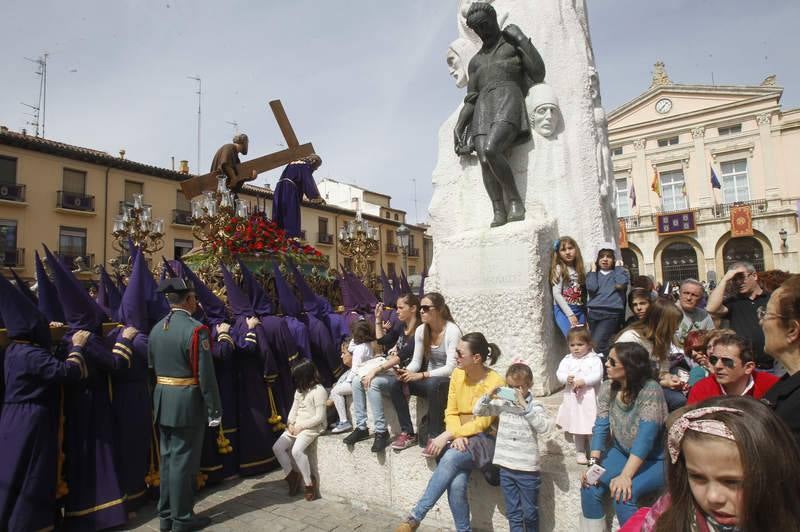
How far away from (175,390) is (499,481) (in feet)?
9.02

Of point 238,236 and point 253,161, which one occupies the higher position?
point 253,161

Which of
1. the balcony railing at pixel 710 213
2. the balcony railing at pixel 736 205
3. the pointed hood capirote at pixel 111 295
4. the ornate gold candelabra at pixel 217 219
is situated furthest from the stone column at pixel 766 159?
the pointed hood capirote at pixel 111 295

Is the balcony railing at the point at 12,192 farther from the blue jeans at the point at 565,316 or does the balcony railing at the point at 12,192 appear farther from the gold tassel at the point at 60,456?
the blue jeans at the point at 565,316

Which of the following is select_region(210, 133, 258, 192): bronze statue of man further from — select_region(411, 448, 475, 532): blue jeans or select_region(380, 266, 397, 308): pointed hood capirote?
select_region(411, 448, 475, 532): blue jeans

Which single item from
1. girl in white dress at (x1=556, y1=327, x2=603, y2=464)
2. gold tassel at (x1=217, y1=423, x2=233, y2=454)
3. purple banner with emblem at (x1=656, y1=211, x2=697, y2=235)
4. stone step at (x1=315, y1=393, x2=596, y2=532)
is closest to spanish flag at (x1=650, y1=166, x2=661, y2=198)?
purple banner with emblem at (x1=656, y1=211, x2=697, y2=235)

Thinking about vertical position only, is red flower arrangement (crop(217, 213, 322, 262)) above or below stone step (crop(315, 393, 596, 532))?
above

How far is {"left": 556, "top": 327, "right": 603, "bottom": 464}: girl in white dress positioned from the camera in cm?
332

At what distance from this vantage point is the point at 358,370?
15.0ft

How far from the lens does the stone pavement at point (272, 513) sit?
3.82m

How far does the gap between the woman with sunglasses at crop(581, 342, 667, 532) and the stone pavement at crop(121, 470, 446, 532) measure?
1427mm

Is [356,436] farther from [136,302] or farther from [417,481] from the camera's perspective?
[136,302]

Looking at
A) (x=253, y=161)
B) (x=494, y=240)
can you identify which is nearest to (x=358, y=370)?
(x=494, y=240)

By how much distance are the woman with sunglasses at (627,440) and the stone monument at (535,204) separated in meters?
1.28

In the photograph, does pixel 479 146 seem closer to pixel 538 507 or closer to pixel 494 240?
pixel 494 240
